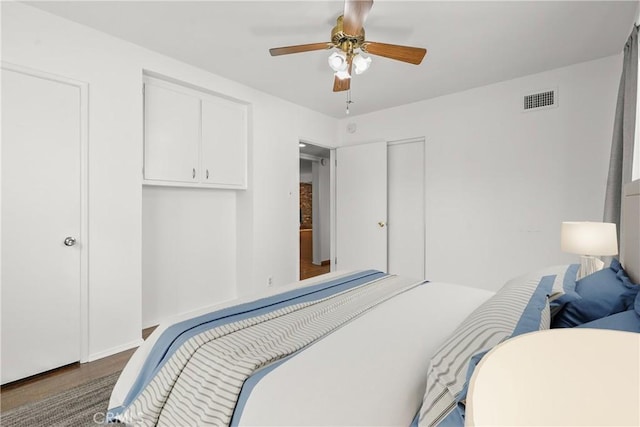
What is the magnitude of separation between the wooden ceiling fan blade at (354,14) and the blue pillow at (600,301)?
1734mm

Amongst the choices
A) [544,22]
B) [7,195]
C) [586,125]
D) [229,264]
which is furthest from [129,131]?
[586,125]

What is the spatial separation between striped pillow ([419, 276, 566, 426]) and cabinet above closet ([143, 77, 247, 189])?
280 cm

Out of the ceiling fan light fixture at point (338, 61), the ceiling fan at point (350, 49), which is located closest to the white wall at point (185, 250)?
the ceiling fan at point (350, 49)

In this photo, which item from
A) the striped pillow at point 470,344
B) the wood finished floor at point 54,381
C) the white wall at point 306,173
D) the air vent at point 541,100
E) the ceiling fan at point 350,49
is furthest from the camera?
the white wall at point 306,173

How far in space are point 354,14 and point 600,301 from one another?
181 cm

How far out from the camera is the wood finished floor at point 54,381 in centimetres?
191

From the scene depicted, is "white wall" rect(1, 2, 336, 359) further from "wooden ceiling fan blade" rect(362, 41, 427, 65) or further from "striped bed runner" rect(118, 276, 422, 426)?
"wooden ceiling fan blade" rect(362, 41, 427, 65)

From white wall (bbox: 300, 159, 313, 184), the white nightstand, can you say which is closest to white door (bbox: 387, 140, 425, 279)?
white wall (bbox: 300, 159, 313, 184)

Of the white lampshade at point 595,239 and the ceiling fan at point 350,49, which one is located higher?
the ceiling fan at point 350,49

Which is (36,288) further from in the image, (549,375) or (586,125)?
(586,125)

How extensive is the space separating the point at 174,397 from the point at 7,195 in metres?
1.92

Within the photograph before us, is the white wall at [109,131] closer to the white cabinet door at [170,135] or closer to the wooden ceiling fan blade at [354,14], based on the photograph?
the white cabinet door at [170,135]

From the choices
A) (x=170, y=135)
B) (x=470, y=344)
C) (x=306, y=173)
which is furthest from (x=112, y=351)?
(x=306, y=173)

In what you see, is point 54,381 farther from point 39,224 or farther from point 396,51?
point 396,51
